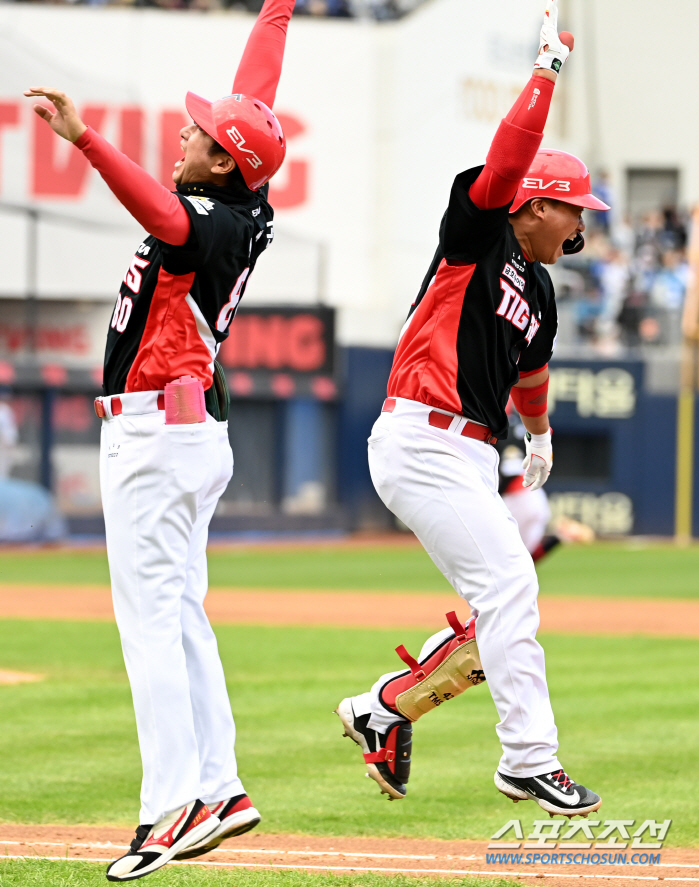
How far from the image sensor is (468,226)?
15.1 feet

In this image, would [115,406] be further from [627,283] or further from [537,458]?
[627,283]

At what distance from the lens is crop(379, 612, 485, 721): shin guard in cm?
502

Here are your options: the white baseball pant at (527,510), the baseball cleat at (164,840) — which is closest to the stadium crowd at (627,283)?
the white baseball pant at (527,510)

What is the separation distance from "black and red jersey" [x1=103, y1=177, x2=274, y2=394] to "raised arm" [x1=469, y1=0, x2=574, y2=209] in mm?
755

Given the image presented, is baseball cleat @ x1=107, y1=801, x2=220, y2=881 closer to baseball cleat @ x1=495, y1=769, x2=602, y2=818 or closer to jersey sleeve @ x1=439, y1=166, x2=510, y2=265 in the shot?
baseball cleat @ x1=495, y1=769, x2=602, y2=818

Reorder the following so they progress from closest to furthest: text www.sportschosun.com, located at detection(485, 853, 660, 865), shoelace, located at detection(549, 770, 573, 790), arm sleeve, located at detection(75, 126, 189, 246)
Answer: arm sleeve, located at detection(75, 126, 189, 246)
shoelace, located at detection(549, 770, 573, 790)
text www.sportschosun.com, located at detection(485, 853, 660, 865)

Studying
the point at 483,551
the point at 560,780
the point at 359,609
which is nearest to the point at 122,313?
the point at 483,551

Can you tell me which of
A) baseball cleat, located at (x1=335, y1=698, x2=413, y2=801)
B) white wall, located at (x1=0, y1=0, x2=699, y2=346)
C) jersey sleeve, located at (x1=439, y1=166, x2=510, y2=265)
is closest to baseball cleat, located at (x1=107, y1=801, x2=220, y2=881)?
baseball cleat, located at (x1=335, y1=698, x2=413, y2=801)

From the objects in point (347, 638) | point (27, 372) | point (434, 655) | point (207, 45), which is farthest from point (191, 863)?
point (207, 45)

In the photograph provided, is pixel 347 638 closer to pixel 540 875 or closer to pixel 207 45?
pixel 540 875

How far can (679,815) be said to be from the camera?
18.9 feet

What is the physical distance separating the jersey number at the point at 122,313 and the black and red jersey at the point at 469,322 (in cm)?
94

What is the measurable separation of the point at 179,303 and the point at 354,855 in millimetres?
2071

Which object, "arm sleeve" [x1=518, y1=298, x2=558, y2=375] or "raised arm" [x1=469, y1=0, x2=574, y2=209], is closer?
"raised arm" [x1=469, y1=0, x2=574, y2=209]
